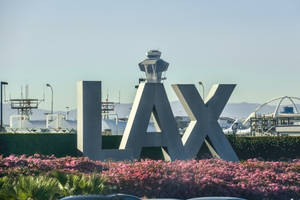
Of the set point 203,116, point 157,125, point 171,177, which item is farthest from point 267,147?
point 171,177

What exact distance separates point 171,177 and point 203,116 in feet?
43.9

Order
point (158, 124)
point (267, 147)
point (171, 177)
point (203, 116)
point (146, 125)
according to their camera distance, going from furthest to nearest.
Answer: point (267, 147), point (203, 116), point (158, 124), point (146, 125), point (171, 177)

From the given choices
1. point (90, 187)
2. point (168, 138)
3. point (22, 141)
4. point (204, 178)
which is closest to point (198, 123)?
point (168, 138)

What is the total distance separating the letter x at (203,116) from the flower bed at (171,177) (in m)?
8.11

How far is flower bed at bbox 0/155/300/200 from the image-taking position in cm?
2684

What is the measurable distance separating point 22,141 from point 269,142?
18.4m

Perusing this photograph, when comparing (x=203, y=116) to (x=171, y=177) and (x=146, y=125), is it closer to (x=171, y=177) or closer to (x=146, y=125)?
(x=146, y=125)

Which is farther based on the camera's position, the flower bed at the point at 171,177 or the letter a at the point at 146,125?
the letter a at the point at 146,125

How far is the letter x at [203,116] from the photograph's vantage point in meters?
40.3

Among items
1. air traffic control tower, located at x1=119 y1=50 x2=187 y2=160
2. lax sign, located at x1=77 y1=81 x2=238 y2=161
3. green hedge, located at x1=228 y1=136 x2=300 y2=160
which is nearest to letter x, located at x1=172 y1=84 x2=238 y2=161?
lax sign, located at x1=77 y1=81 x2=238 y2=161

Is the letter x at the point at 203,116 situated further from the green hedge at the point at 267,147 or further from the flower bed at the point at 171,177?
the green hedge at the point at 267,147

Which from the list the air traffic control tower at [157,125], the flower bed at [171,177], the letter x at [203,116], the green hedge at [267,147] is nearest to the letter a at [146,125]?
the air traffic control tower at [157,125]

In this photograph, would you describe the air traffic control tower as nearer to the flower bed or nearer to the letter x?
the letter x

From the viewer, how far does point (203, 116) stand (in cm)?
4075
